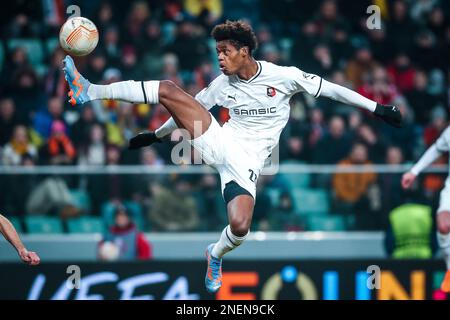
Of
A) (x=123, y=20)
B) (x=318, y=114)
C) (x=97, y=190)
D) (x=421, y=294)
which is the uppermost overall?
(x=123, y=20)

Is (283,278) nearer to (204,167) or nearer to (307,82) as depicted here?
(204,167)

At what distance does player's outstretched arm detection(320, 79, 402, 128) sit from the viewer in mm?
8461

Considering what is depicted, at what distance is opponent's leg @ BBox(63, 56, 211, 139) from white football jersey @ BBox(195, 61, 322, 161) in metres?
0.43

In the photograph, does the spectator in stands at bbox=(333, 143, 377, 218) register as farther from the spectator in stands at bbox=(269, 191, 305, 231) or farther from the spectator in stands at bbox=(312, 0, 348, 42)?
the spectator in stands at bbox=(312, 0, 348, 42)

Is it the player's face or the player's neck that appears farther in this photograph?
the player's neck

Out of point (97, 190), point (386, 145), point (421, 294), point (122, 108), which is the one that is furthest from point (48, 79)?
point (421, 294)

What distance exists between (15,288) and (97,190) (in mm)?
1880

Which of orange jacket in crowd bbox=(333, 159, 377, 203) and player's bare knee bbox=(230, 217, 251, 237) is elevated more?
orange jacket in crowd bbox=(333, 159, 377, 203)

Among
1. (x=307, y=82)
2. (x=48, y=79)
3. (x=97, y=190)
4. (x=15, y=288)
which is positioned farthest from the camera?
(x=48, y=79)

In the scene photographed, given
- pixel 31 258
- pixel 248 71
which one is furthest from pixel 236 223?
pixel 31 258

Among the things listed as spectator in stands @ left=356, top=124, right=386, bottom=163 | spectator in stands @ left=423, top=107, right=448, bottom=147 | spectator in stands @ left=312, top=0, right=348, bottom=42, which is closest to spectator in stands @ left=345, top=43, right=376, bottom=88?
spectator in stands @ left=312, top=0, right=348, bottom=42

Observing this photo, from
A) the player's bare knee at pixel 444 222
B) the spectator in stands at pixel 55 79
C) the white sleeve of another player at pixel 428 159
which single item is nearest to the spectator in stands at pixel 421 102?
the white sleeve of another player at pixel 428 159

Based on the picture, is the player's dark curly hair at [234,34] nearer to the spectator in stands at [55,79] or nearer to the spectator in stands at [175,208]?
the spectator in stands at [175,208]

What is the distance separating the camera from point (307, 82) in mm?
8586
